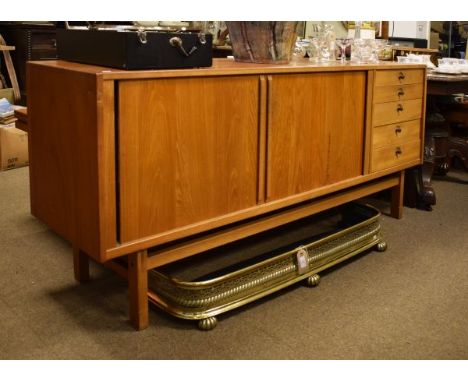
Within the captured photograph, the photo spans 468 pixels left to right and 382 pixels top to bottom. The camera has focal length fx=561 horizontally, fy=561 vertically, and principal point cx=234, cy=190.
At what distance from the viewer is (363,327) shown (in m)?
1.73

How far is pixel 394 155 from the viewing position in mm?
2527

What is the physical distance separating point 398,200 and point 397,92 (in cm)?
56

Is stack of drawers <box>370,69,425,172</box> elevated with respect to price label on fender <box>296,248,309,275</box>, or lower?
elevated

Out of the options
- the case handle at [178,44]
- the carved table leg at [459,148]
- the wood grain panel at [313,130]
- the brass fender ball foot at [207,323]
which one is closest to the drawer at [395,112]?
the wood grain panel at [313,130]

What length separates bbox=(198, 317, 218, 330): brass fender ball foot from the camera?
169 centimetres

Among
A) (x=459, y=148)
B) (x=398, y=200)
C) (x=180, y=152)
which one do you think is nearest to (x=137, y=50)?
(x=180, y=152)

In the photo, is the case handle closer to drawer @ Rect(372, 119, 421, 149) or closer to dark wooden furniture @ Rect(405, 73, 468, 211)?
drawer @ Rect(372, 119, 421, 149)

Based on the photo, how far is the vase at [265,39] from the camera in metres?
2.04

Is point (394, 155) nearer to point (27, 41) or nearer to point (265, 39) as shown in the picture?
point (265, 39)

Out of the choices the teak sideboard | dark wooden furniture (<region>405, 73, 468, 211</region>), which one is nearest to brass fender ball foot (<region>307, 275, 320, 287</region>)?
the teak sideboard

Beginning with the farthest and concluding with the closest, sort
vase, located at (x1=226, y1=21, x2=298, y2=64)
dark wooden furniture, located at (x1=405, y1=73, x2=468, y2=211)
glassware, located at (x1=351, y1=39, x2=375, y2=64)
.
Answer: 1. dark wooden furniture, located at (x1=405, y1=73, x2=468, y2=211)
2. glassware, located at (x1=351, y1=39, x2=375, y2=64)
3. vase, located at (x1=226, y1=21, x2=298, y2=64)

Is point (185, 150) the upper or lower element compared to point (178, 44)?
lower
